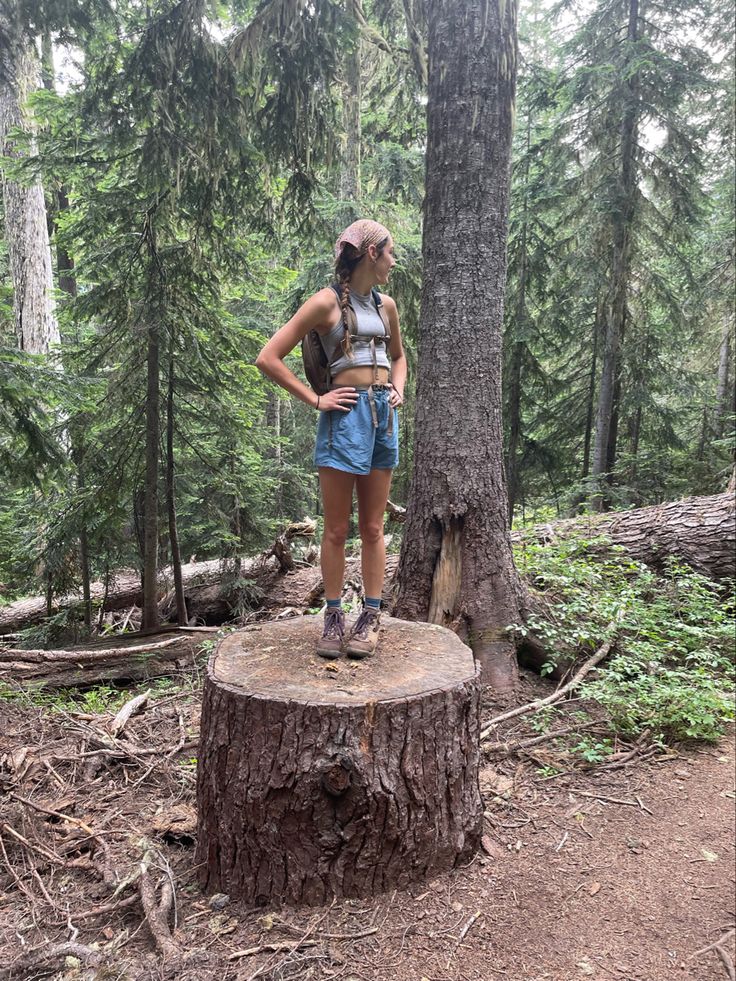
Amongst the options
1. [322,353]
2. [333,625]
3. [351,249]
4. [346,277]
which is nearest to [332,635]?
[333,625]

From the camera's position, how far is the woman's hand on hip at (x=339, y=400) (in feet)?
9.62

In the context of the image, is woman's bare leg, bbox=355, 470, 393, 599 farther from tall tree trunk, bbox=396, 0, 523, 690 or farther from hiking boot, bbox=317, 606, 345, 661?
tall tree trunk, bbox=396, 0, 523, 690

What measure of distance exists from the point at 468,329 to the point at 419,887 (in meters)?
3.46

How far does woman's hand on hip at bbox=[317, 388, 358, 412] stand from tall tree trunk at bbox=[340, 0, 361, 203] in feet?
13.0

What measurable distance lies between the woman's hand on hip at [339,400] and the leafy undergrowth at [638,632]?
2360 millimetres

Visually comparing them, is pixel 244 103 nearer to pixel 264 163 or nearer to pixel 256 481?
pixel 264 163

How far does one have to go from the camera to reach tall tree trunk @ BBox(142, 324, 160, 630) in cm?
658

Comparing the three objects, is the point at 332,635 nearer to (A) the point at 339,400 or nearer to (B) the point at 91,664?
(A) the point at 339,400

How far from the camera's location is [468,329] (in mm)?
4477

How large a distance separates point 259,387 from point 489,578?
4051 millimetres

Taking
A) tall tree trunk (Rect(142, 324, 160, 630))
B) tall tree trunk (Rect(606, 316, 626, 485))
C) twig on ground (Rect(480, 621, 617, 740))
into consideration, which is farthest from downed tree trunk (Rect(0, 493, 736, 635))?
tall tree trunk (Rect(606, 316, 626, 485))

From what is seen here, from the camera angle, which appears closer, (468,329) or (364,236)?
(364,236)

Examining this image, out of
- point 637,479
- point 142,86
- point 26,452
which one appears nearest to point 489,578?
point 26,452

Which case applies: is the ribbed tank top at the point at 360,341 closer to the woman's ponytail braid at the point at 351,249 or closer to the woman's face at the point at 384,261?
the woman's ponytail braid at the point at 351,249
